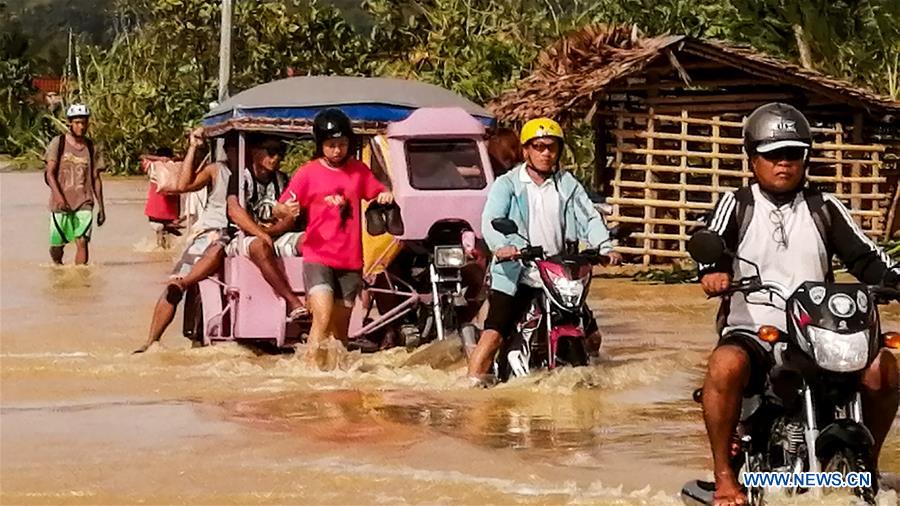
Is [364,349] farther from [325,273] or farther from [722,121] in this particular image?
[722,121]

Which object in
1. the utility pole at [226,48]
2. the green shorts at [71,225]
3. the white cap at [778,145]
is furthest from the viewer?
the utility pole at [226,48]

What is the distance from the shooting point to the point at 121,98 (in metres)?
44.4

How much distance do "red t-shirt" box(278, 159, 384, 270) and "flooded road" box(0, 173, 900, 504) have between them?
2.28ft

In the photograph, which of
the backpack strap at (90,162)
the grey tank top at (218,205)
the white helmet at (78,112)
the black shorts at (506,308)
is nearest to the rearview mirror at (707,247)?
the black shorts at (506,308)

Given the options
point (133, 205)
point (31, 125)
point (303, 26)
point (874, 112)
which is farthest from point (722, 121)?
point (31, 125)

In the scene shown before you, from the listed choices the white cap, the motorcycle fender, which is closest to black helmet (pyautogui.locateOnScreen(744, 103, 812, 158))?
the white cap

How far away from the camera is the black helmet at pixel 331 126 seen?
10.8 meters

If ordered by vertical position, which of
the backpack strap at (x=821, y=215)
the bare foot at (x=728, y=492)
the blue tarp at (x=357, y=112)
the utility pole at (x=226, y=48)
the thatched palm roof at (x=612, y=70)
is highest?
the utility pole at (x=226, y=48)

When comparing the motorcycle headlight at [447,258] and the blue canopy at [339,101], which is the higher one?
the blue canopy at [339,101]

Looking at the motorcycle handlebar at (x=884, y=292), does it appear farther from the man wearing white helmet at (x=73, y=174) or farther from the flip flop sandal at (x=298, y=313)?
the man wearing white helmet at (x=73, y=174)

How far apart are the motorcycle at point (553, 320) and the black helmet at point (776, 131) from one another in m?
2.97

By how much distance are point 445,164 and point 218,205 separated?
1519 mm

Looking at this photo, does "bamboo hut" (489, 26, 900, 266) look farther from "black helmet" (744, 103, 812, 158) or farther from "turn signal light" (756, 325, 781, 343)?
"turn signal light" (756, 325, 781, 343)

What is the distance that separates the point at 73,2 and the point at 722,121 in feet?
453
